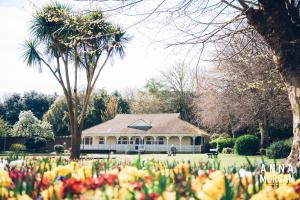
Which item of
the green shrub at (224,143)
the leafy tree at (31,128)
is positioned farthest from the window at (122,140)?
the green shrub at (224,143)

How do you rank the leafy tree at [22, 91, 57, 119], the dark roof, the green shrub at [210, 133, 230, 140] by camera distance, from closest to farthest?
1. the green shrub at [210, 133, 230, 140]
2. the dark roof
3. the leafy tree at [22, 91, 57, 119]

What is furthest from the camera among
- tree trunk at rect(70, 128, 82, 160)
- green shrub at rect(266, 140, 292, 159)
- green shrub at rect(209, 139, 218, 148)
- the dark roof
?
the dark roof

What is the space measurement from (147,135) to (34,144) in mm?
14608

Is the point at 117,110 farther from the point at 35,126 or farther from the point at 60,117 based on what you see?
the point at 35,126

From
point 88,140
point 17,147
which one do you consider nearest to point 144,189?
point 17,147

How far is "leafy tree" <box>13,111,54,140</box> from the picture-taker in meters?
55.3

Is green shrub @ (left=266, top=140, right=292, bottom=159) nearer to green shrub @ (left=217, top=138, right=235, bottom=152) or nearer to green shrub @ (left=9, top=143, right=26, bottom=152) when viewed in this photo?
green shrub @ (left=217, top=138, right=235, bottom=152)

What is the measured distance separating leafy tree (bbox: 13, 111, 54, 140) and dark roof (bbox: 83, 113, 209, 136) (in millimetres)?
5378

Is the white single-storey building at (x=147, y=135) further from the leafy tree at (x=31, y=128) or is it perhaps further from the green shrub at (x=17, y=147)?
the green shrub at (x=17, y=147)

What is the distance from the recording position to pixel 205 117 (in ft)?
148

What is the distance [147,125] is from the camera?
56594 millimetres

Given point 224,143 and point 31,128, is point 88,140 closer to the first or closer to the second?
point 31,128

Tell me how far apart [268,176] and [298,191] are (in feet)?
2.98

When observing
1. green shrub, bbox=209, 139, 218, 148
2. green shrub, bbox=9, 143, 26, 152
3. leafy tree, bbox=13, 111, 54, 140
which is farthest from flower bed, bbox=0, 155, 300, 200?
leafy tree, bbox=13, 111, 54, 140
